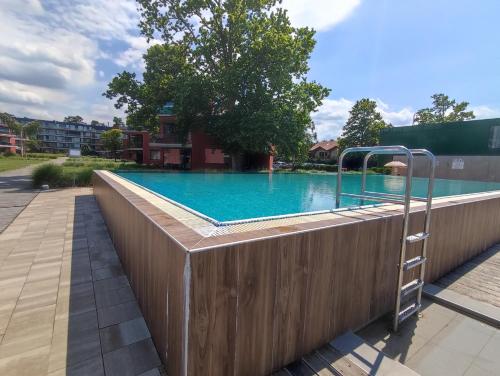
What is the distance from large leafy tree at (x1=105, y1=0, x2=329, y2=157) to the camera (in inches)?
601

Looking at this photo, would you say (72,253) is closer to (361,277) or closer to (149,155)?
(361,277)

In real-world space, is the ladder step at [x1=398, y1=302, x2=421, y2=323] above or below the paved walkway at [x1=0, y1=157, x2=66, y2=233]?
above

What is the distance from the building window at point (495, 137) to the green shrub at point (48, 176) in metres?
28.8

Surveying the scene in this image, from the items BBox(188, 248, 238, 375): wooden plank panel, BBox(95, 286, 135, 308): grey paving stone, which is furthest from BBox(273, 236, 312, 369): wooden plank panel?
BBox(95, 286, 135, 308): grey paving stone

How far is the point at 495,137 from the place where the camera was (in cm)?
1962

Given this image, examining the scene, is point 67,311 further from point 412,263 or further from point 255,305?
point 412,263

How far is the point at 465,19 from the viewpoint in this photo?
7.45 meters

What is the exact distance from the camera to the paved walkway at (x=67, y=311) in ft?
6.50

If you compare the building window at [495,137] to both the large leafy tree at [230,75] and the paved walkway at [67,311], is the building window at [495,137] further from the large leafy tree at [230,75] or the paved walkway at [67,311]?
the paved walkway at [67,311]

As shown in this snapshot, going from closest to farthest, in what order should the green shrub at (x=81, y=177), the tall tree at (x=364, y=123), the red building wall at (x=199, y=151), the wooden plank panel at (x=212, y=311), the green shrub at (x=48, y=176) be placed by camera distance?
1. the wooden plank panel at (x=212, y=311)
2. the green shrub at (x=48, y=176)
3. the green shrub at (x=81, y=177)
4. the red building wall at (x=199, y=151)
5. the tall tree at (x=364, y=123)

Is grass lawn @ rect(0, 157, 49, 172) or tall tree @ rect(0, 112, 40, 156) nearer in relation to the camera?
grass lawn @ rect(0, 157, 49, 172)

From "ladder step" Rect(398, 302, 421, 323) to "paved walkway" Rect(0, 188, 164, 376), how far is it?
2.32 m

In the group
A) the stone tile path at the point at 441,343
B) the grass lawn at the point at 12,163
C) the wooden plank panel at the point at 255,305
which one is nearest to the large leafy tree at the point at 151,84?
the grass lawn at the point at 12,163

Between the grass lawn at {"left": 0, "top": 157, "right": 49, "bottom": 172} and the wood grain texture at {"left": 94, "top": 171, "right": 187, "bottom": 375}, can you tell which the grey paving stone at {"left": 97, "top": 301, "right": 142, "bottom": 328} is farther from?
the grass lawn at {"left": 0, "top": 157, "right": 49, "bottom": 172}
